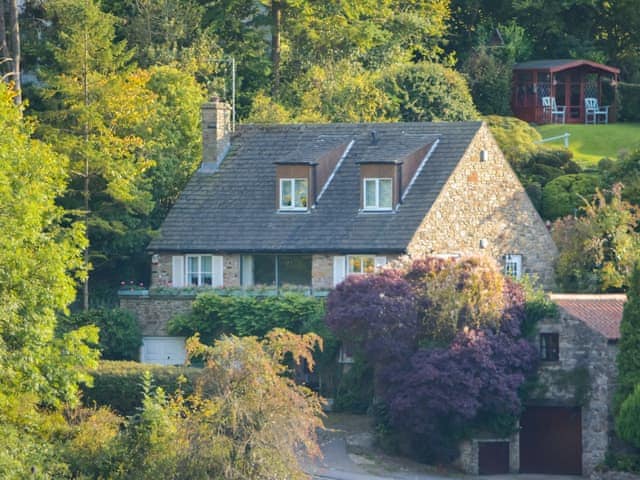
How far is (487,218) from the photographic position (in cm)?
6431

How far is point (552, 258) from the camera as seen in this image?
65250 millimetres

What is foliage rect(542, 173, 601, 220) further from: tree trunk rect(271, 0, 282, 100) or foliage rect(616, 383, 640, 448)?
foliage rect(616, 383, 640, 448)

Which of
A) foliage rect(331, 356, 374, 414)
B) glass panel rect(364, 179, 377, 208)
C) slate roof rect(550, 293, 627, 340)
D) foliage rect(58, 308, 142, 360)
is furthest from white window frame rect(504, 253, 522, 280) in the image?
foliage rect(58, 308, 142, 360)

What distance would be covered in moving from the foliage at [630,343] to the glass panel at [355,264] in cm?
1001

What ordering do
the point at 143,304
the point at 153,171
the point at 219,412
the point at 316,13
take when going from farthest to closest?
the point at 316,13
the point at 153,171
the point at 143,304
the point at 219,412

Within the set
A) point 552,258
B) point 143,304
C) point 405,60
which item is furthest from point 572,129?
point 143,304

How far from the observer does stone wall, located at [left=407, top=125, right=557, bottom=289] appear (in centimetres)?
6269

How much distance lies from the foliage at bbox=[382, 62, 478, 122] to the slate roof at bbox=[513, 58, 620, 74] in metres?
9.57

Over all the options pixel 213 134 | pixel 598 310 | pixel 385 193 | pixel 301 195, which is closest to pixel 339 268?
pixel 385 193

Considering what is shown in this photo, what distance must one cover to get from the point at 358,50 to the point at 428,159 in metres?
18.3

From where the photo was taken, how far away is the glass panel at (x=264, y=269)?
6300 centimetres

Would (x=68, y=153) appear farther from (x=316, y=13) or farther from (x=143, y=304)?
(x=316, y=13)

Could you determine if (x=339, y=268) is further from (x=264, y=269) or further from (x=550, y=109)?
(x=550, y=109)

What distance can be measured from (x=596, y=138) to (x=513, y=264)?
63.1ft
